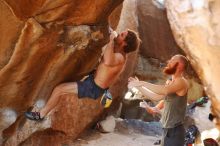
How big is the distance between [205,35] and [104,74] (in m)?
2.30

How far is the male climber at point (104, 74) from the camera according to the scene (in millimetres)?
6328

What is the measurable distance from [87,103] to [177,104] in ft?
13.5

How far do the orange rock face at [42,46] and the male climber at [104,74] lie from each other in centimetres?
39

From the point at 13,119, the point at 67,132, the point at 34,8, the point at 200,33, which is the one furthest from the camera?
the point at 67,132

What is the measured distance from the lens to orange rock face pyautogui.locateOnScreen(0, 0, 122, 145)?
21.0ft

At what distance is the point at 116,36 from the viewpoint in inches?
255

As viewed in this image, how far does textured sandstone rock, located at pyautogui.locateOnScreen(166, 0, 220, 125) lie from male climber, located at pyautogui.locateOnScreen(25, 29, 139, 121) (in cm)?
128

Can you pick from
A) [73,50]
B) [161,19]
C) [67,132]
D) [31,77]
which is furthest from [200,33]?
[161,19]

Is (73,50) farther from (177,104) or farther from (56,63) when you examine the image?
(177,104)

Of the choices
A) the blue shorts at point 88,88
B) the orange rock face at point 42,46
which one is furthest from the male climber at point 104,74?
the orange rock face at point 42,46

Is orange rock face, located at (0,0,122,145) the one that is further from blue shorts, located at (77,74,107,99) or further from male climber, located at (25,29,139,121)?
blue shorts, located at (77,74,107,99)

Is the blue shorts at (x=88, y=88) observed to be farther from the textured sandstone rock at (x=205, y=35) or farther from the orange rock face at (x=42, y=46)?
the textured sandstone rock at (x=205, y=35)

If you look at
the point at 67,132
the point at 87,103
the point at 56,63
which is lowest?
the point at 67,132

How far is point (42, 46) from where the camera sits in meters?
6.68
